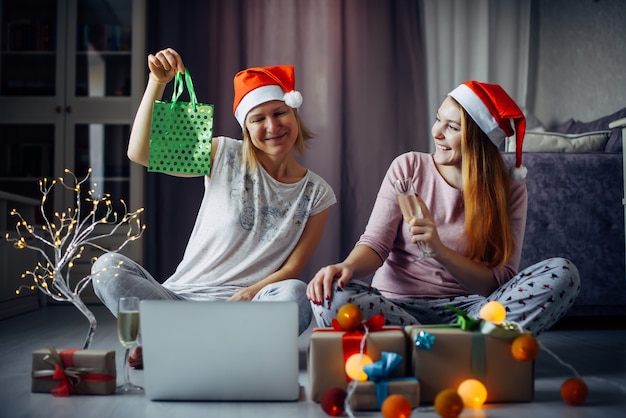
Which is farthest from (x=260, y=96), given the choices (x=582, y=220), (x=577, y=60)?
(x=577, y=60)

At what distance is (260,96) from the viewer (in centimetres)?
196

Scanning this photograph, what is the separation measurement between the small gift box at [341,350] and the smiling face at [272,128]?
0.75 metres

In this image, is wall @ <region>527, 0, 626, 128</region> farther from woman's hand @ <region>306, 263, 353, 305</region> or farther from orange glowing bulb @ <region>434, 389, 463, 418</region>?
orange glowing bulb @ <region>434, 389, 463, 418</region>

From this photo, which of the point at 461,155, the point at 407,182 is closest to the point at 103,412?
the point at 407,182

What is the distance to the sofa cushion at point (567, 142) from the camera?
2.77m

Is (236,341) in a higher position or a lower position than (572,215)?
lower

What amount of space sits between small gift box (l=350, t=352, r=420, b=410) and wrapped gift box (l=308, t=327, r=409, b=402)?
1.1 inches

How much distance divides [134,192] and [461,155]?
2310 millimetres

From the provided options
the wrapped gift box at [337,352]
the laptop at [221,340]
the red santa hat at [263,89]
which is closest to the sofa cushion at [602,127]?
the red santa hat at [263,89]

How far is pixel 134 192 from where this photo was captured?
368 centimetres

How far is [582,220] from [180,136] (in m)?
1.57

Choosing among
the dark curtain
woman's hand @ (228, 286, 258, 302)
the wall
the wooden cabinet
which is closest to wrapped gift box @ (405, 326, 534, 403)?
woman's hand @ (228, 286, 258, 302)

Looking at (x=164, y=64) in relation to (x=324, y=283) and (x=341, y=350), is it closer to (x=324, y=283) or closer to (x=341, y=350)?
(x=324, y=283)

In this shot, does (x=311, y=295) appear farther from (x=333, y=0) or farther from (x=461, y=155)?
(x=333, y=0)
